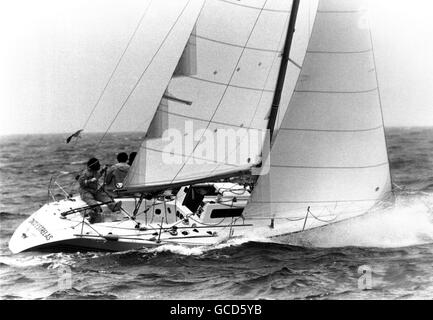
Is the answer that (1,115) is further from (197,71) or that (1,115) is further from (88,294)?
(88,294)

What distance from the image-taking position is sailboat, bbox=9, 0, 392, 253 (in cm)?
1228

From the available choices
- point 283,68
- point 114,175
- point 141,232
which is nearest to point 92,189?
point 114,175

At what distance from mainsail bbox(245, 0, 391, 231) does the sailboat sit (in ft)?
0.06

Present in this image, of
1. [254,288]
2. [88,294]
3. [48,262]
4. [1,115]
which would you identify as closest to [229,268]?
[254,288]

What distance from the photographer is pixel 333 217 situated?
41.4 ft

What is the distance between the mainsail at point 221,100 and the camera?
12688mm

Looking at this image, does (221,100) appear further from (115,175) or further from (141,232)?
(115,175)

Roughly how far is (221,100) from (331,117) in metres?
2.00

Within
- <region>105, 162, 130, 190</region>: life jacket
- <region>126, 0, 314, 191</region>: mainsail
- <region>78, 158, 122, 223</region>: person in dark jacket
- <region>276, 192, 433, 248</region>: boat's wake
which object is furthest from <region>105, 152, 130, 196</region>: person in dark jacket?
<region>276, 192, 433, 248</region>: boat's wake

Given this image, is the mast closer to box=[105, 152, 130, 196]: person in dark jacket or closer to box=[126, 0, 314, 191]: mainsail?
box=[126, 0, 314, 191]: mainsail

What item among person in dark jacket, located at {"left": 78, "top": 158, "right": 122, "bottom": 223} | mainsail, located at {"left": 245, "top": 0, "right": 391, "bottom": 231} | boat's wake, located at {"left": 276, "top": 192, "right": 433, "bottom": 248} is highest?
mainsail, located at {"left": 245, "top": 0, "right": 391, "bottom": 231}

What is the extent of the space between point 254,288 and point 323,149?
304cm

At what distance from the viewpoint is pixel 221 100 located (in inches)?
505

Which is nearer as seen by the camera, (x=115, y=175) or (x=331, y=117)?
(x=331, y=117)
